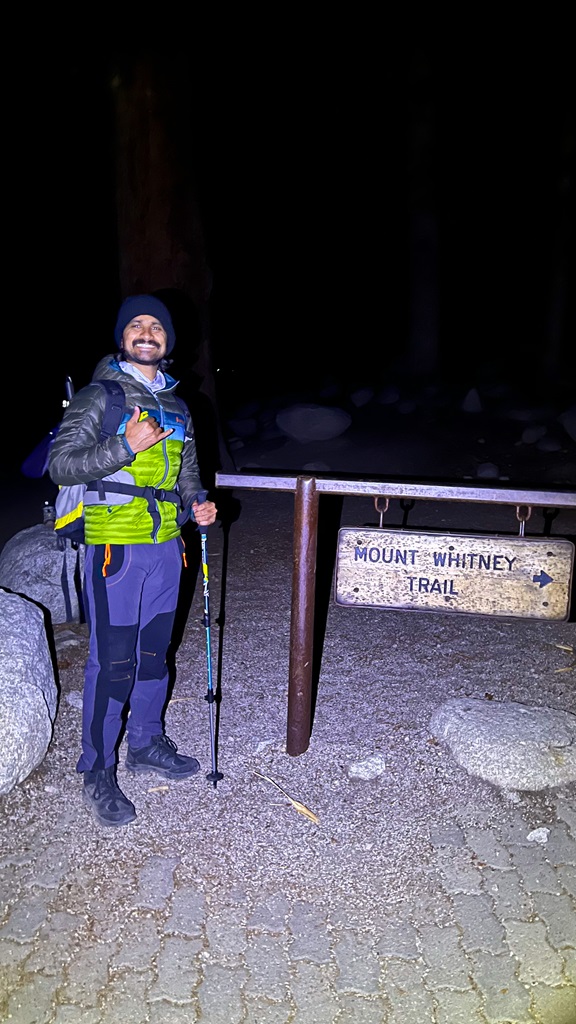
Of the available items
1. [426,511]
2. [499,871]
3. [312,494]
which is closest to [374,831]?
[499,871]

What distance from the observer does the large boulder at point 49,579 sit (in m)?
5.43

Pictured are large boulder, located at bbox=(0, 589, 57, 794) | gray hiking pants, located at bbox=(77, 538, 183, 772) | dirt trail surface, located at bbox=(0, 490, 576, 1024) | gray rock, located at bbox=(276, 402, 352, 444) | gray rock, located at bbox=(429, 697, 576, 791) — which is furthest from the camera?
gray rock, located at bbox=(276, 402, 352, 444)

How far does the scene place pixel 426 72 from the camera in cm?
1420

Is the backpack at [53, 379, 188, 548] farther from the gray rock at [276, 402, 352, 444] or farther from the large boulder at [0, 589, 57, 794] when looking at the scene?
the gray rock at [276, 402, 352, 444]

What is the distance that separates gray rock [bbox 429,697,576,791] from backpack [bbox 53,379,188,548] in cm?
191

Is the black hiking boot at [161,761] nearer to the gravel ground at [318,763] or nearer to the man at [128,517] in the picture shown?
the gravel ground at [318,763]

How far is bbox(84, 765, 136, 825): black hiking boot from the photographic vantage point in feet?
11.1

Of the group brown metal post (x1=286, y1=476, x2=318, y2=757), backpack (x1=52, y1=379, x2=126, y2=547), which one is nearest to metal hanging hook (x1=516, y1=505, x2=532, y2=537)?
brown metal post (x1=286, y1=476, x2=318, y2=757)

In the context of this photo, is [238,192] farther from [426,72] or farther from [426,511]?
[426,511]

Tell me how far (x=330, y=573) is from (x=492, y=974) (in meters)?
4.33

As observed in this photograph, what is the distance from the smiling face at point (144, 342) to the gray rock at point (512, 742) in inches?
89.7

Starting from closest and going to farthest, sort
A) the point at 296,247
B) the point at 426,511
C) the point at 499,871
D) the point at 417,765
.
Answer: the point at 499,871 → the point at 417,765 → the point at 426,511 → the point at 296,247

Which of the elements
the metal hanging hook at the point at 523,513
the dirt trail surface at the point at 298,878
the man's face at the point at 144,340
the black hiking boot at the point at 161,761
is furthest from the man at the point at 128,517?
the metal hanging hook at the point at 523,513

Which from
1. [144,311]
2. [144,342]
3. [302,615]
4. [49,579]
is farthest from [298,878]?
[49,579]
